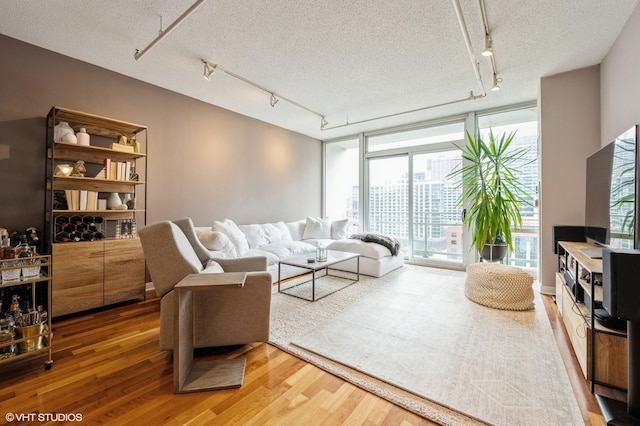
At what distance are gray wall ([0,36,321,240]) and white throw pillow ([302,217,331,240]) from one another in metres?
0.53

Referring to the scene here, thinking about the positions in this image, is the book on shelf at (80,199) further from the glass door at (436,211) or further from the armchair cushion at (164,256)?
the glass door at (436,211)

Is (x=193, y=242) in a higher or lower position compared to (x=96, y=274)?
higher

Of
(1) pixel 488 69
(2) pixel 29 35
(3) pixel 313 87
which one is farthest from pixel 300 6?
(2) pixel 29 35

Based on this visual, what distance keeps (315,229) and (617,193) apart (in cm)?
425

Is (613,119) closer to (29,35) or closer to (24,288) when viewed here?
(29,35)

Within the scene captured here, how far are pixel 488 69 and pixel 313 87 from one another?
2.13 meters

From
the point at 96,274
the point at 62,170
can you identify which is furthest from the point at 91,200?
the point at 96,274

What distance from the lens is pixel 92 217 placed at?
3.03 m

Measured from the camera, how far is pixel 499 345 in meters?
2.15

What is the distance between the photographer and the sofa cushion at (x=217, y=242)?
3527 mm

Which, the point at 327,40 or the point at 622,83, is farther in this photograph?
the point at 327,40

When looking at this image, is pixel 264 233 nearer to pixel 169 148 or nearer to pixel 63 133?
pixel 169 148

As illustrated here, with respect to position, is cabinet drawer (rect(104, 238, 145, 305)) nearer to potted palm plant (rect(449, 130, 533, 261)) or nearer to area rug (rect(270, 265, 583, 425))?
area rug (rect(270, 265, 583, 425))

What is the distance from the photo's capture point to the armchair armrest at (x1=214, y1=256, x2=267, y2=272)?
2.60 m
